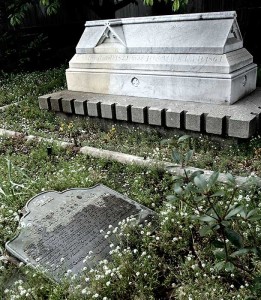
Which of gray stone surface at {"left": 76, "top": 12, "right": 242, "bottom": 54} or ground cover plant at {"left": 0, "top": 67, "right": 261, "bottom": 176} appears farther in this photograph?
gray stone surface at {"left": 76, "top": 12, "right": 242, "bottom": 54}

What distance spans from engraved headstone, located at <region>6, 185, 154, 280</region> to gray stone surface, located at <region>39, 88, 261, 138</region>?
1.61 m

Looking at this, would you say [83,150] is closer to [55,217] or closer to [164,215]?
[55,217]

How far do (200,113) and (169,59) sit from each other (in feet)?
3.65

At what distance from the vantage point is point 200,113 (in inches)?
179

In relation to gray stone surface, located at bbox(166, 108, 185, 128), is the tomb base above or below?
above

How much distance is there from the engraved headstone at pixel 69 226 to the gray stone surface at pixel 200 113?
161 centimetres

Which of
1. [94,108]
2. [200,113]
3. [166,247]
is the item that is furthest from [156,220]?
[94,108]

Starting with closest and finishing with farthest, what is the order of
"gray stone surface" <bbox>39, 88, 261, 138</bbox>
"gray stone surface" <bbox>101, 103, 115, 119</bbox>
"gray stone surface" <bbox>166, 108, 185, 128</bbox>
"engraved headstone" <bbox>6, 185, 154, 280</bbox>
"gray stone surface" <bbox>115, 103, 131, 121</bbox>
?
1. "engraved headstone" <bbox>6, 185, 154, 280</bbox>
2. "gray stone surface" <bbox>39, 88, 261, 138</bbox>
3. "gray stone surface" <bbox>166, 108, 185, 128</bbox>
4. "gray stone surface" <bbox>115, 103, 131, 121</bbox>
5. "gray stone surface" <bbox>101, 103, 115, 119</bbox>

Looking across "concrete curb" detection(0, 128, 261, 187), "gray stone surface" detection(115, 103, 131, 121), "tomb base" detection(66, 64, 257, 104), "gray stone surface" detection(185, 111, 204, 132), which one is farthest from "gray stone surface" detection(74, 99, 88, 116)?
"gray stone surface" detection(185, 111, 204, 132)

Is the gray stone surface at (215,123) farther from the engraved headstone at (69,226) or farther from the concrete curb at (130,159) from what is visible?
the engraved headstone at (69,226)

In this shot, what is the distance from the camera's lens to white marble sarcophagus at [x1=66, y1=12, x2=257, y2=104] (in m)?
4.84

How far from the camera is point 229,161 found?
13.6 ft

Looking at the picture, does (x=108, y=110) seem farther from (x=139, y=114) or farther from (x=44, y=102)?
(x=44, y=102)

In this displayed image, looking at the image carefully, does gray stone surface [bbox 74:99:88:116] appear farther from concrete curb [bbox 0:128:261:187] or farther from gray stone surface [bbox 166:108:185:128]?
gray stone surface [bbox 166:108:185:128]
